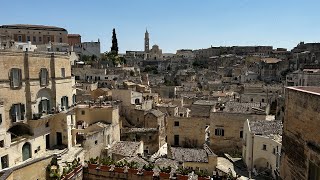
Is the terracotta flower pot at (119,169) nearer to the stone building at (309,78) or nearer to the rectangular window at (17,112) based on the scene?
the rectangular window at (17,112)

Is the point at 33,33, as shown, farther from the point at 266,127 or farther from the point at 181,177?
the point at 181,177

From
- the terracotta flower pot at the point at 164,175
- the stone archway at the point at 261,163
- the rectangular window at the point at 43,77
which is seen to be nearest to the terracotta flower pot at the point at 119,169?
the terracotta flower pot at the point at 164,175

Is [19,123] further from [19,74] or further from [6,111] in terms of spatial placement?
[19,74]

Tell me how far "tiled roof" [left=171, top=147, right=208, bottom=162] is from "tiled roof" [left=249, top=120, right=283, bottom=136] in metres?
5.30

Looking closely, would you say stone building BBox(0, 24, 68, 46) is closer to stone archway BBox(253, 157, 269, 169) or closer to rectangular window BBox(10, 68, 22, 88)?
rectangular window BBox(10, 68, 22, 88)

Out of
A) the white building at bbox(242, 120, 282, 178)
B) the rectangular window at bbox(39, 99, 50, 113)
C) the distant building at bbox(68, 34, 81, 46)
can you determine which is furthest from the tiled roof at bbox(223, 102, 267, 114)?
the distant building at bbox(68, 34, 81, 46)

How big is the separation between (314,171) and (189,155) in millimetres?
18650

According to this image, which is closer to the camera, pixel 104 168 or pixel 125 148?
pixel 104 168

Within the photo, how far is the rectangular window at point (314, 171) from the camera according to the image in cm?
786

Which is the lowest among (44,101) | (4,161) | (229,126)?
(4,161)

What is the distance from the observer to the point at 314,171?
8.03 m

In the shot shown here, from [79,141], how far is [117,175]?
45.2 feet

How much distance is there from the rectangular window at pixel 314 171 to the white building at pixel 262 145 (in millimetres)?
16577

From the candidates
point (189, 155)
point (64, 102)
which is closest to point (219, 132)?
point (189, 155)
